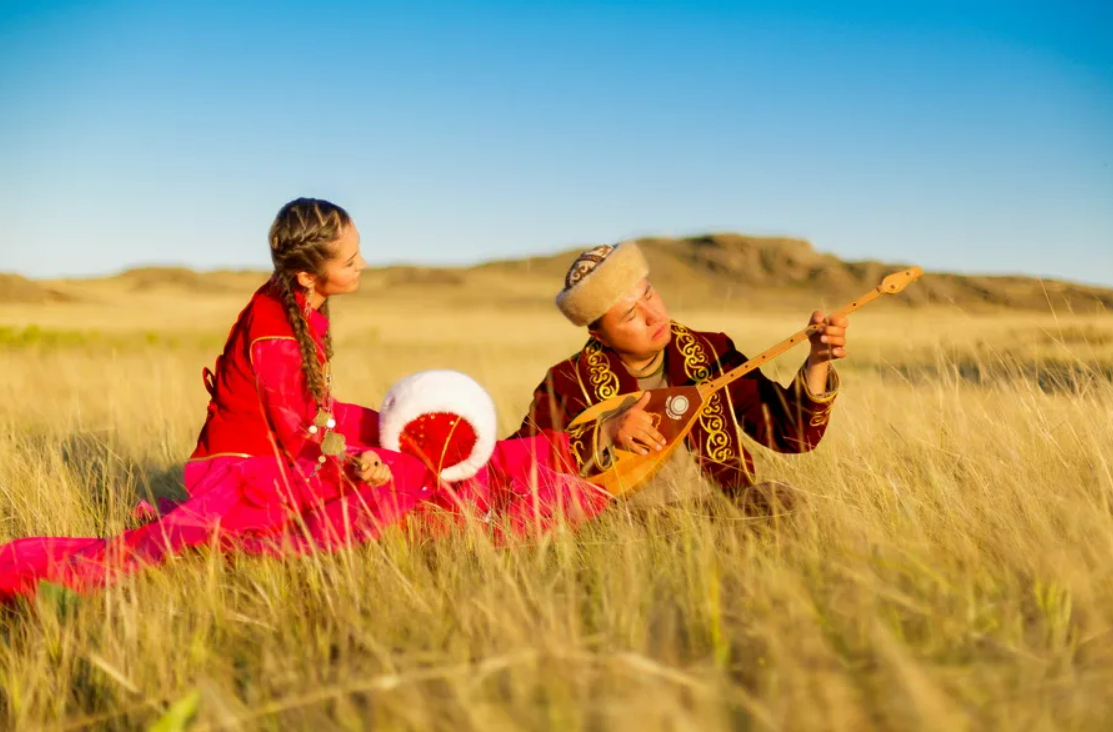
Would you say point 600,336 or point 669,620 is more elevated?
point 600,336

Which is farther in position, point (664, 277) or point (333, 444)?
point (664, 277)

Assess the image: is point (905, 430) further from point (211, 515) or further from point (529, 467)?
point (211, 515)

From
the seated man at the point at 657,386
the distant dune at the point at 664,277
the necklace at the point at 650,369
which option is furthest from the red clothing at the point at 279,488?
the distant dune at the point at 664,277

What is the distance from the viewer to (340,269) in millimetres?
3598

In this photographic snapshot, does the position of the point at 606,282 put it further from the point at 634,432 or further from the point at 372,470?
the point at 372,470

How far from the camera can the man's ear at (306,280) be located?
11.7ft

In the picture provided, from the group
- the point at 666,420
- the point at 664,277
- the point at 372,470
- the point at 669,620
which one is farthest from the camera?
the point at 664,277

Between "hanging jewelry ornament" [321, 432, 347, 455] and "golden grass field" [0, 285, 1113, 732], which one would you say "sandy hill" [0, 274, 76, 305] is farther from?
"golden grass field" [0, 285, 1113, 732]

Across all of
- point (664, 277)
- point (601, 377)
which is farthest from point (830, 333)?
point (664, 277)

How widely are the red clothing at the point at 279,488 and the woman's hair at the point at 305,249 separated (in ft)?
0.15

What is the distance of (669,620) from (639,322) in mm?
1716

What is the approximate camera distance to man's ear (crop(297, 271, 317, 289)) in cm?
357

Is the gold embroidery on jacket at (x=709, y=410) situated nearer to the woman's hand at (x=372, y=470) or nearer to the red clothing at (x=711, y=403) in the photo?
the red clothing at (x=711, y=403)

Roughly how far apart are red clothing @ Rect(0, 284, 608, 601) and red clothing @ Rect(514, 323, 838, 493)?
0.87 feet
